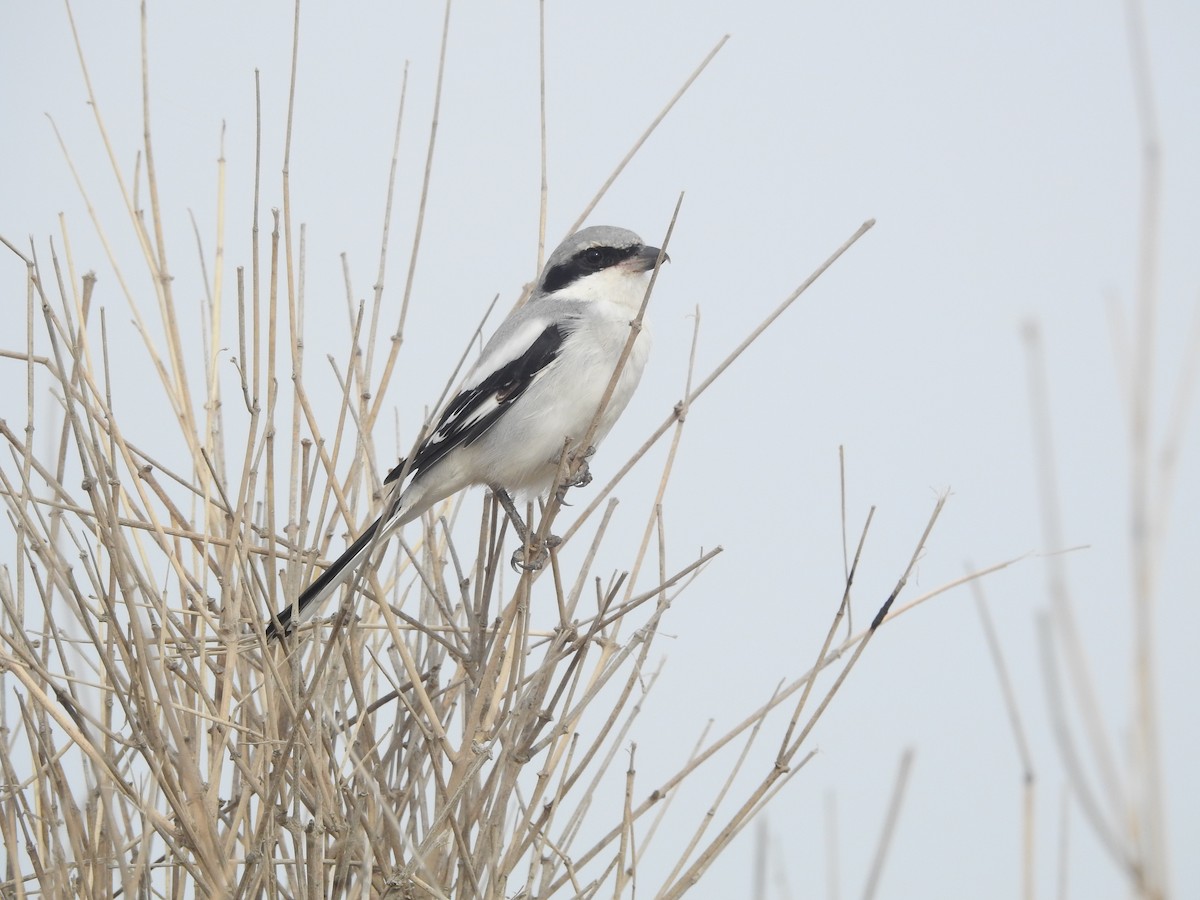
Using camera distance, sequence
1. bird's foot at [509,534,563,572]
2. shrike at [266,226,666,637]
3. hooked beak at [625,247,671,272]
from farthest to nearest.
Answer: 1. hooked beak at [625,247,671,272]
2. shrike at [266,226,666,637]
3. bird's foot at [509,534,563,572]

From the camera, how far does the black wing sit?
2559 mm

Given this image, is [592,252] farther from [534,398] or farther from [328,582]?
[328,582]

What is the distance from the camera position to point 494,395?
262 centimetres

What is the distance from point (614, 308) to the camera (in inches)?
105

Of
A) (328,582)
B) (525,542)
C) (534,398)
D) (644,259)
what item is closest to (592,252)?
(644,259)

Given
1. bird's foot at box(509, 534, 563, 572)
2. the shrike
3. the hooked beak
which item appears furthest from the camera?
the hooked beak

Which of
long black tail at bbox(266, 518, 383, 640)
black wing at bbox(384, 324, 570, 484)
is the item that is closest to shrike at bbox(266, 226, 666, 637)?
black wing at bbox(384, 324, 570, 484)

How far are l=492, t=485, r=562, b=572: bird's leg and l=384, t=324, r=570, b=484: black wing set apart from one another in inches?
5.9

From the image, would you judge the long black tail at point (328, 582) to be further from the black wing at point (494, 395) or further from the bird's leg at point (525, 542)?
the black wing at point (494, 395)

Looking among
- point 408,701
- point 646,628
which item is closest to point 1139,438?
point 646,628

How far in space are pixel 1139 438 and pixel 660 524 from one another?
3.75 feet

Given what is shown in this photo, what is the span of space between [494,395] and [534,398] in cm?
11

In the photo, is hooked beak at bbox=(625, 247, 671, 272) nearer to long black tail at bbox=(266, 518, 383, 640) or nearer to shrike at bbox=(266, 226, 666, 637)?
shrike at bbox=(266, 226, 666, 637)

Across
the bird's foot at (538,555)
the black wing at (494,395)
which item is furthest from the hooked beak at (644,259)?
the bird's foot at (538,555)
